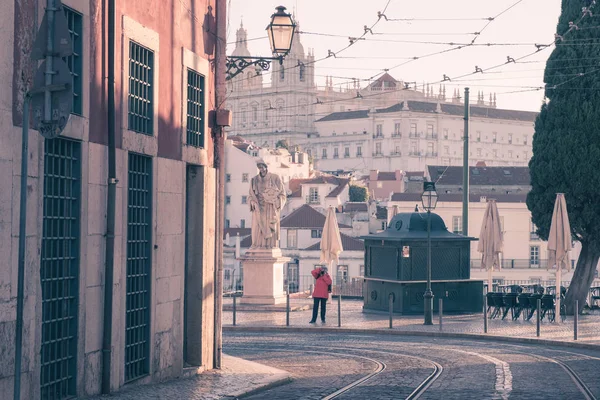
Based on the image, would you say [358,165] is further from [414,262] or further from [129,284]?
[129,284]

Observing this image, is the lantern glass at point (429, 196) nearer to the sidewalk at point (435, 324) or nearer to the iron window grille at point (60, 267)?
the sidewalk at point (435, 324)

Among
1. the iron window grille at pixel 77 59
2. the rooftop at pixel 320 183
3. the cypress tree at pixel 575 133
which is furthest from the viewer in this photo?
the rooftop at pixel 320 183

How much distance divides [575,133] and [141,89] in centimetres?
1848

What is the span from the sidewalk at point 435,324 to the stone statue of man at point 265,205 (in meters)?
1.95

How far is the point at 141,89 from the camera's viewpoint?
15.5 m

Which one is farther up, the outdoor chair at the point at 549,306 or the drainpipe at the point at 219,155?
the drainpipe at the point at 219,155

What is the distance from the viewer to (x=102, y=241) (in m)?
14.0

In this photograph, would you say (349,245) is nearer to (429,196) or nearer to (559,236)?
(559,236)

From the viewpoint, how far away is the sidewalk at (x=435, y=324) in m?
26.1

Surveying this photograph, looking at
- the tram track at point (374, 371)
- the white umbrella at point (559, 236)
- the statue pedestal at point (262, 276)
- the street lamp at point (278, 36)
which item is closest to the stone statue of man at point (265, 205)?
the statue pedestal at point (262, 276)

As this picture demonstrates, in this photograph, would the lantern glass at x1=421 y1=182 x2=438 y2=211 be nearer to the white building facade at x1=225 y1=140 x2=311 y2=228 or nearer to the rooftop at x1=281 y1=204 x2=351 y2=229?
the rooftop at x1=281 y1=204 x2=351 y2=229

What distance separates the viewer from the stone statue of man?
106 ft

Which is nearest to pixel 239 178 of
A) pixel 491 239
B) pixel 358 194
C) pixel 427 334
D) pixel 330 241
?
pixel 358 194

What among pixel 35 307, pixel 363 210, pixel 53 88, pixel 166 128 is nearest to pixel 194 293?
pixel 166 128
